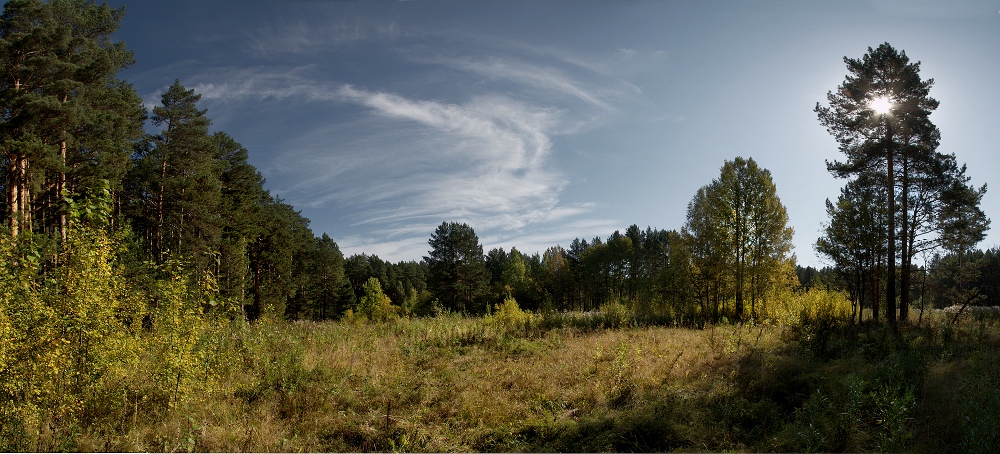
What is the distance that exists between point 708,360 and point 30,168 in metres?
21.6

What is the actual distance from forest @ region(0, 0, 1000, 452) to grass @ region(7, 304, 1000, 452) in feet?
0.18

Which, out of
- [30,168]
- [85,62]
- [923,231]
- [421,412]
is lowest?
[421,412]

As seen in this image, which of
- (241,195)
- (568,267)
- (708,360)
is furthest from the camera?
(568,267)

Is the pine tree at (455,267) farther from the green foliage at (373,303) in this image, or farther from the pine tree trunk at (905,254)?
the pine tree trunk at (905,254)

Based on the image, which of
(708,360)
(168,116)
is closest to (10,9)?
(168,116)

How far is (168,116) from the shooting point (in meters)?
23.6

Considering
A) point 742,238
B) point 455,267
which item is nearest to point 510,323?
point 742,238

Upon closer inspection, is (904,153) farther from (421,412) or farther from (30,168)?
(30,168)

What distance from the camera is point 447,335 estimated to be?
555 inches

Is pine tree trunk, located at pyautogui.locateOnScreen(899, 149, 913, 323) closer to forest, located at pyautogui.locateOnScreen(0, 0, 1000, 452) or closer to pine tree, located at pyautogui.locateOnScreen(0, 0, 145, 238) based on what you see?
forest, located at pyautogui.locateOnScreen(0, 0, 1000, 452)

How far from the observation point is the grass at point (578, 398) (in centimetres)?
623

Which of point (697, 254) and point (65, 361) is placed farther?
point (697, 254)

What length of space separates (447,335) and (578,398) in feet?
21.8

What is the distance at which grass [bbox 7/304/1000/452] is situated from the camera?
6.23m
